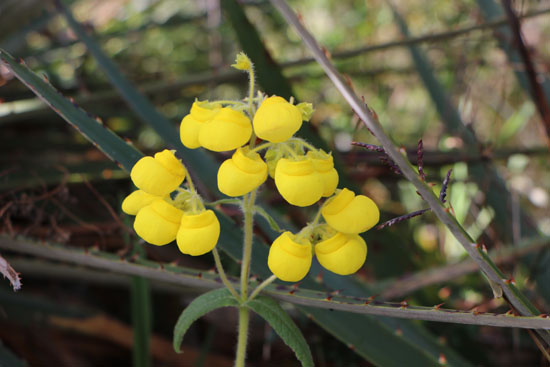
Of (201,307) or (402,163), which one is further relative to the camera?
(201,307)

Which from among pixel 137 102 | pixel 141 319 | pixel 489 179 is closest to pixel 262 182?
pixel 141 319

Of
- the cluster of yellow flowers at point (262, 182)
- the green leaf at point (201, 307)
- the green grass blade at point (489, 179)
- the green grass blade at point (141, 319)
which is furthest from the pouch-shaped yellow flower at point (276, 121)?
the green grass blade at point (489, 179)

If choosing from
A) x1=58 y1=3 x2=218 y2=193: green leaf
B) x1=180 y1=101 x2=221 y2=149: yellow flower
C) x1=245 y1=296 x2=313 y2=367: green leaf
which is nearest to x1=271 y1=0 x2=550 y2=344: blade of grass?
x1=180 y1=101 x2=221 y2=149: yellow flower

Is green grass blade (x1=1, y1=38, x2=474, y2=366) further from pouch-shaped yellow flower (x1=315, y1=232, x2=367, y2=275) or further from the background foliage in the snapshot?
pouch-shaped yellow flower (x1=315, y1=232, x2=367, y2=275)

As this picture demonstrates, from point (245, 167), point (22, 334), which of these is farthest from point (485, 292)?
point (22, 334)

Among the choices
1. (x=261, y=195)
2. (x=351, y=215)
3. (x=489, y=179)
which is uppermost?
(x=489, y=179)

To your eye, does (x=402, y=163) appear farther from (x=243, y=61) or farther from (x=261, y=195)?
(x=261, y=195)
